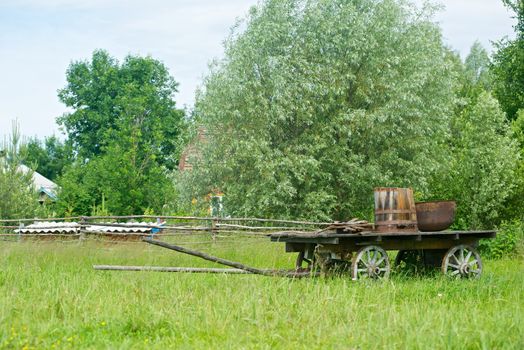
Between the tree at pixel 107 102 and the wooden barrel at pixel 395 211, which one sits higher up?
the tree at pixel 107 102

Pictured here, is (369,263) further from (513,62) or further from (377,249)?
(513,62)

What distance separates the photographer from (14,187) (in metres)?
29.8

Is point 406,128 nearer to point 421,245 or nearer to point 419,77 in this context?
point 419,77

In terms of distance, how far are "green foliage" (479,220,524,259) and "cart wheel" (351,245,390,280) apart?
8341mm

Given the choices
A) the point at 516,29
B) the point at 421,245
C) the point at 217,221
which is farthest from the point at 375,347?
the point at 516,29

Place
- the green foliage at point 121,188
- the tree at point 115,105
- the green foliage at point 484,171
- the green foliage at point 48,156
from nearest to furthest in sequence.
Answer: the green foliage at point 484,171, the green foliage at point 121,188, the tree at point 115,105, the green foliage at point 48,156

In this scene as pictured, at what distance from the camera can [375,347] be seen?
21.6ft

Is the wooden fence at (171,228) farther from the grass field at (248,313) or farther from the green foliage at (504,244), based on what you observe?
the grass field at (248,313)

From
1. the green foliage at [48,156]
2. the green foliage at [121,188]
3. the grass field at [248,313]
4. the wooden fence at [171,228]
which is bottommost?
the grass field at [248,313]

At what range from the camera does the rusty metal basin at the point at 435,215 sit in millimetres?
12633

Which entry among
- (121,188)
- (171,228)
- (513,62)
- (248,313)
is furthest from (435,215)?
(121,188)

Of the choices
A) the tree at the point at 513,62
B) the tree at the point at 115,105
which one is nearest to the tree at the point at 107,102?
the tree at the point at 115,105

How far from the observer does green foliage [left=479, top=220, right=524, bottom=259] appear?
1931cm

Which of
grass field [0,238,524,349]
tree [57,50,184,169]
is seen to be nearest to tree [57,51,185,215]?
tree [57,50,184,169]
